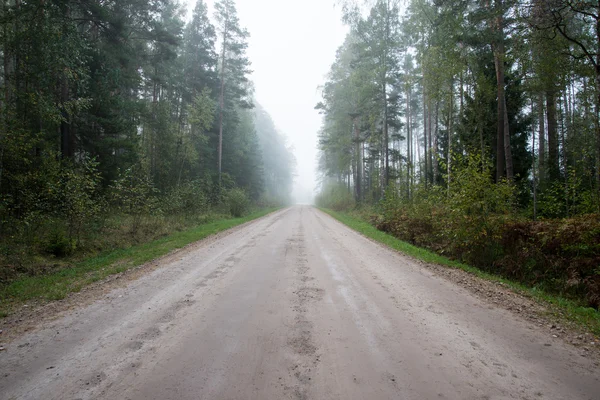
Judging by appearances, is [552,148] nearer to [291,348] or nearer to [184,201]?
[291,348]

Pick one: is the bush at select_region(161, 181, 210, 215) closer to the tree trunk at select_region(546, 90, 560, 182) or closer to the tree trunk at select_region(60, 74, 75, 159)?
the tree trunk at select_region(60, 74, 75, 159)

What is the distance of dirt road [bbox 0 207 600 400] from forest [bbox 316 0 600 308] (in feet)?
9.30

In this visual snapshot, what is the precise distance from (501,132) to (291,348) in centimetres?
1306

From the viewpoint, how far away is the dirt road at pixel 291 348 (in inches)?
91.0

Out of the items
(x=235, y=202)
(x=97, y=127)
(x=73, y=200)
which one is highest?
(x=97, y=127)

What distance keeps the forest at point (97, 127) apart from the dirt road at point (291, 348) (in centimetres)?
424

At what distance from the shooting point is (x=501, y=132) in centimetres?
1166

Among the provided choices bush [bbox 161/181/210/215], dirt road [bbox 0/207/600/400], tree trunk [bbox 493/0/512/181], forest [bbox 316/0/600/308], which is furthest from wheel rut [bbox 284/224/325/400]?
bush [bbox 161/181/210/215]

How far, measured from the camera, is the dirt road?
2.31m

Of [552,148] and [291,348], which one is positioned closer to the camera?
[291,348]

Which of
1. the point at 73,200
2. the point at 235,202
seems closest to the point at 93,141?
the point at 73,200

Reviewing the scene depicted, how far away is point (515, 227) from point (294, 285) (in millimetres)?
5917

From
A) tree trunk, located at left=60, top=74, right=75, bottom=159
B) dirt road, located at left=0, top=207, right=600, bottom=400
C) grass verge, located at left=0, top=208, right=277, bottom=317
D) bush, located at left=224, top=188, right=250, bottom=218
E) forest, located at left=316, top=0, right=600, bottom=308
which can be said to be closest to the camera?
dirt road, located at left=0, top=207, right=600, bottom=400

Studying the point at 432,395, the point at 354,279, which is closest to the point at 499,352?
the point at 432,395
